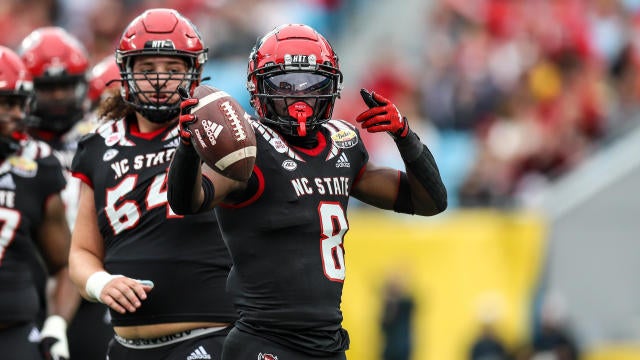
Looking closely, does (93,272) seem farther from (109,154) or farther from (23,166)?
(23,166)

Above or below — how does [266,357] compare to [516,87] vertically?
below

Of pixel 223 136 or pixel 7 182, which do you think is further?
pixel 7 182

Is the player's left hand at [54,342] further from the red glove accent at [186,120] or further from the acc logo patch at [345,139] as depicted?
the red glove accent at [186,120]

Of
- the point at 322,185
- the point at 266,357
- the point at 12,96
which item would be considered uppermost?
the point at 12,96

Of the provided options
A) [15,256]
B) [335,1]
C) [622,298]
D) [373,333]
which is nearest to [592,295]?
[622,298]

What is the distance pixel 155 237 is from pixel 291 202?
1.04m

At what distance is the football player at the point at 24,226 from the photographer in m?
6.32

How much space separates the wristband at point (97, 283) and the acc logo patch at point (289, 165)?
1033 millimetres

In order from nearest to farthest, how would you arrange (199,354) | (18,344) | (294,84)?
1. (294,84)
2. (199,354)
3. (18,344)

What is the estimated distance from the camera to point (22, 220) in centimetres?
637

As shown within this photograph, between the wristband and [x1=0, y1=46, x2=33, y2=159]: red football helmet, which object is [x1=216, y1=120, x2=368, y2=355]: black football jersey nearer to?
the wristband

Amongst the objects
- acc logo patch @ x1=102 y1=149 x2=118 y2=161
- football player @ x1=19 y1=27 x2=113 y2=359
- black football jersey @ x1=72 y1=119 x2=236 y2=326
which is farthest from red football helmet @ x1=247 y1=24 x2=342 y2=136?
football player @ x1=19 y1=27 x2=113 y2=359

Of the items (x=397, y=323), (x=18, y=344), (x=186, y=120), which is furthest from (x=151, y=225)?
(x=397, y=323)

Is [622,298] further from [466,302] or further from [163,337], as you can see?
[163,337]
